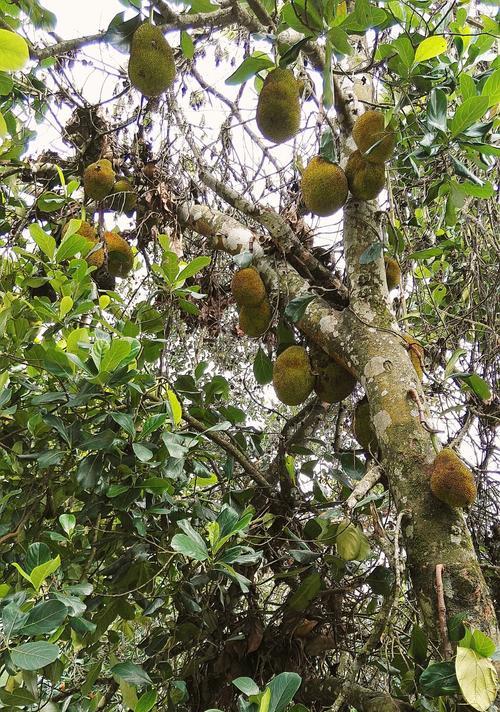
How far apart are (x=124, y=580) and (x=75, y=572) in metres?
0.09

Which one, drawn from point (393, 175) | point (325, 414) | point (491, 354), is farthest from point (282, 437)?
point (393, 175)

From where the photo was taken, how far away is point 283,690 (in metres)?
0.81

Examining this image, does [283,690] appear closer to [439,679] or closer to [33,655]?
[439,679]

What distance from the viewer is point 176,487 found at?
1.31 metres

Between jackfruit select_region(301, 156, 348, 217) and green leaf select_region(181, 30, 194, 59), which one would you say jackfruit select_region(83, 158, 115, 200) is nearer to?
green leaf select_region(181, 30, 194, 59)

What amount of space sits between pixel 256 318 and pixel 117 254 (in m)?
0.56

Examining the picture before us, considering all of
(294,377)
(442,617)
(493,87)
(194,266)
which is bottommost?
(442,617)

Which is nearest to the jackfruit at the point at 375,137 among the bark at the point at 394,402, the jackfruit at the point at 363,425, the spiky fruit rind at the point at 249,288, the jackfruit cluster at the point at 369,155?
the jackfruit cluster at the point at 369,155

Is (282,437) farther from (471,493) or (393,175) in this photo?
(393,175)

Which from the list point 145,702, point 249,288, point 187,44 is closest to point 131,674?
point 145,702

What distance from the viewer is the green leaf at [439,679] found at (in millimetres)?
829

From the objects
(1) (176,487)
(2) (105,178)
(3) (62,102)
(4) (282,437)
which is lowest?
(1) (176,487)

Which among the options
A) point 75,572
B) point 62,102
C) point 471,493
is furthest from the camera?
point 62,102

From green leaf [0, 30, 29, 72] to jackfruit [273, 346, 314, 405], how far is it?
3.13 ft
